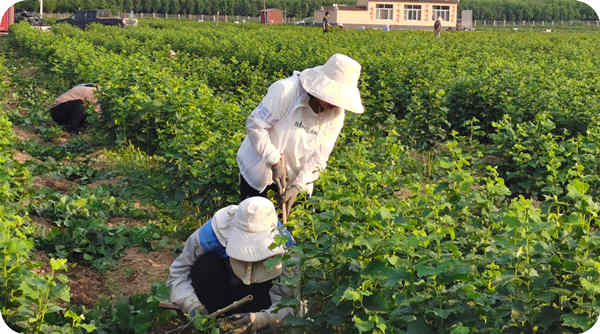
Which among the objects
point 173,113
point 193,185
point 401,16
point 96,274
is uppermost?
point 401,16

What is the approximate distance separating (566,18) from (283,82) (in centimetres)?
8389

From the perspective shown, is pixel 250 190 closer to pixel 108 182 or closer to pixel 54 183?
pixel 108 182

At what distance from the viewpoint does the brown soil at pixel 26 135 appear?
9705 mm

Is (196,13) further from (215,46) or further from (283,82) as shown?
(283,82)

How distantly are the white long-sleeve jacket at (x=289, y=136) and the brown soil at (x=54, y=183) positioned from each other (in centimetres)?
293

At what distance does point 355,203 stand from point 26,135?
7502 millimetres

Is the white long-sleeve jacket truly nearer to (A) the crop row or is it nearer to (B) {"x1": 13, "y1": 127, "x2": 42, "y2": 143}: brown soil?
(A) the crop row

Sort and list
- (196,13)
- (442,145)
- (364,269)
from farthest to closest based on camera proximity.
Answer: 1. (196,13)
2. (442,145)
3. (364,269)

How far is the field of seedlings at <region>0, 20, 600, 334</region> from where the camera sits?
115 inches

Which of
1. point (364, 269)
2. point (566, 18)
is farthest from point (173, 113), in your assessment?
point (566, 18)

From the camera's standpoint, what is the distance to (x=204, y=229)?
4180 millimetres

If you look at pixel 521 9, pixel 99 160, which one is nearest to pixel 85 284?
pixel 99 160

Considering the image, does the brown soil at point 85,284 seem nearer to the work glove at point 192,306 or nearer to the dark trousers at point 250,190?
the work glove at point 192,306

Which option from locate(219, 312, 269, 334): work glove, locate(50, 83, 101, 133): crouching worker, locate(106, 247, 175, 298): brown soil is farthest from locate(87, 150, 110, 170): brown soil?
locate(219, 312, 269, 334): work glove
